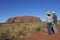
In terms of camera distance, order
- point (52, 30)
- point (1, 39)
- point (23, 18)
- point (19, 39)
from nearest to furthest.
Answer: point (1, 39) < point (19, 39) < point (52, 30) < point (23, 18)

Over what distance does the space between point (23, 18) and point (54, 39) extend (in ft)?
284

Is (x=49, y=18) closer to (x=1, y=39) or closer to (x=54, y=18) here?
(x=54, y=18)

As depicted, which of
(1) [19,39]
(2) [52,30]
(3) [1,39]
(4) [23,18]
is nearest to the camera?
(3) [1,39]

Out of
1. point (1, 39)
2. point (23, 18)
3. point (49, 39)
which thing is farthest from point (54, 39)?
point (23, 18)

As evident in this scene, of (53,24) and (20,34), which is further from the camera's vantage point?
(20,34)

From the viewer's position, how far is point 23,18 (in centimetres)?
9894

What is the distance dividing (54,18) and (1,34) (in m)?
3.59

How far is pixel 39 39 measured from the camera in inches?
509

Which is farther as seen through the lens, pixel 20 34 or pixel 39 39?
pixel 20 34

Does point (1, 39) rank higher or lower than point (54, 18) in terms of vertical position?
lower

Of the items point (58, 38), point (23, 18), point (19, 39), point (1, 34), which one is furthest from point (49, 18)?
point (23, 18)

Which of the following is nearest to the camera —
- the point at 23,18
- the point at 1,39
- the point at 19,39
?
Answer: the point at 1,39

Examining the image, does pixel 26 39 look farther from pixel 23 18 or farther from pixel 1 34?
pixel 23 18

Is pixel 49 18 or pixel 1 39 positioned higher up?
pixel 49 18
